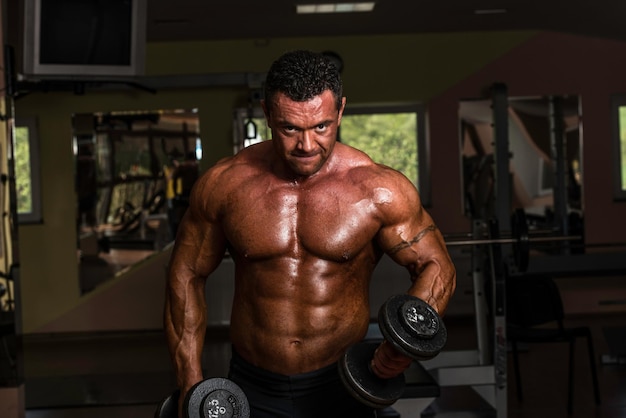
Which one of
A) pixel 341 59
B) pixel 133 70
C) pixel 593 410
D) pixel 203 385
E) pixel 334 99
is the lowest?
pixel 593 410

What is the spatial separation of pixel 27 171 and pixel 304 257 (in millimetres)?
5192

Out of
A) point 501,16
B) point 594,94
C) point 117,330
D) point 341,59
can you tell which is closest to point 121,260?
point 117,330

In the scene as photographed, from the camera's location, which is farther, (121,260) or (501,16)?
(121,260)

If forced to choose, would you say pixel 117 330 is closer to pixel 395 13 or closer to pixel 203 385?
pixel 395 13

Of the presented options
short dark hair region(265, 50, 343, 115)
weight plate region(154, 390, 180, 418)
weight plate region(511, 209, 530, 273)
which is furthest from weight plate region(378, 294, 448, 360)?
weight plate region(511, 209, 530, 273)

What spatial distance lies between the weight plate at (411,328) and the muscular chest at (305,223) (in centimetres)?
20

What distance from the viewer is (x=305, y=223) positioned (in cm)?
178

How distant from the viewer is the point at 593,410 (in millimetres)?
4102

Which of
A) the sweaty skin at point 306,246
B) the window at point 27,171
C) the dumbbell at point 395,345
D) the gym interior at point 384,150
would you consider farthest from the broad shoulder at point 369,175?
the window at point 27,171

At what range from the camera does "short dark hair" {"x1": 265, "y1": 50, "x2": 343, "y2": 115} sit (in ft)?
5.44

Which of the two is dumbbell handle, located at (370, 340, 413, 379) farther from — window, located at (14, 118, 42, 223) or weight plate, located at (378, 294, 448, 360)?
window, located at (14, 118, 42, 223)

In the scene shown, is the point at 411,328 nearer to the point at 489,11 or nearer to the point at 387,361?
the point at 387,361

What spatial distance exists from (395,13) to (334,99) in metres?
4.13

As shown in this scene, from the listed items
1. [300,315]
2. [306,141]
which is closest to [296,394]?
[300,315]
